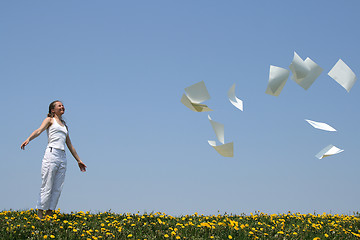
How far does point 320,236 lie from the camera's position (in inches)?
243

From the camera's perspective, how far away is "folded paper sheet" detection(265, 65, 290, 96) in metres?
4.64

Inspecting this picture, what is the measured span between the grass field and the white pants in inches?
11.7

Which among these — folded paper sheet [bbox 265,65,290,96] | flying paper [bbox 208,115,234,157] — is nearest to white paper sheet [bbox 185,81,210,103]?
flying paper [bbox 208,115,234,157]

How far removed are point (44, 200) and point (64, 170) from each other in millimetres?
568

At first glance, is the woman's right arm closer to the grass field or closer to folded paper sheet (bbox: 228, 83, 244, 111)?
the grass field

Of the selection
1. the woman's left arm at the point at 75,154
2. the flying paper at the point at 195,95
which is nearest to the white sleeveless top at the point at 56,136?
the woman's left arm at the point at 75,154

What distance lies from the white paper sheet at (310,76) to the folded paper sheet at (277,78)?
128 millimetres

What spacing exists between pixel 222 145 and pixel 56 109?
12.2ft

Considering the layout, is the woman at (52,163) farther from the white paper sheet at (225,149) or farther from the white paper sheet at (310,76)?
the white paper sheet at (310,76)

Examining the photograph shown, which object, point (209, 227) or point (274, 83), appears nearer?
point (274, 83)

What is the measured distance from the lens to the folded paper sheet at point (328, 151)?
481cm

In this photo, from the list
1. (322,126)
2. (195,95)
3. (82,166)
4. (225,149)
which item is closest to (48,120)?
(82,166)

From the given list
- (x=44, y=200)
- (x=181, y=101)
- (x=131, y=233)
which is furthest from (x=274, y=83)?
(x=44, y=200)

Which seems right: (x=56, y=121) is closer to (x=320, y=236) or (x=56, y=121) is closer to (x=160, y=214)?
(x=160, y=214)
